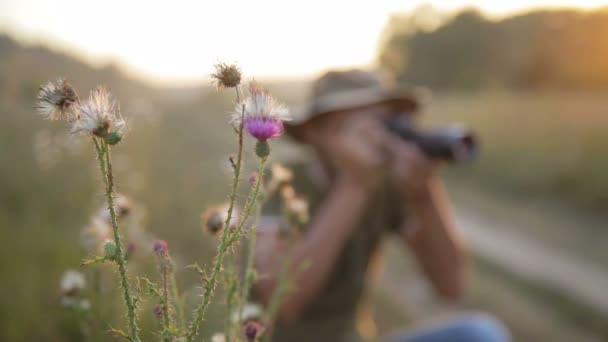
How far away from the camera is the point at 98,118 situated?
14.1 inches

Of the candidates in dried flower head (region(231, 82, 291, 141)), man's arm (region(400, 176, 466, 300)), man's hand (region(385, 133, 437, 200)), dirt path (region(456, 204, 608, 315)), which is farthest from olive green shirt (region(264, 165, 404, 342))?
dirt path (region(456, 204, 608, 315))

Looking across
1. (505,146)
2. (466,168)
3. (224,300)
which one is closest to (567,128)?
(505,146)

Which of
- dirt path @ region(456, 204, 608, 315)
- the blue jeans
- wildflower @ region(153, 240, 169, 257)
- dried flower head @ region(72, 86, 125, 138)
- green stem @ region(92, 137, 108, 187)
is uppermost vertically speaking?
dried flower head @ region(72, 86, 125, 138)

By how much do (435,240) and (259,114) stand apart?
6.53ft

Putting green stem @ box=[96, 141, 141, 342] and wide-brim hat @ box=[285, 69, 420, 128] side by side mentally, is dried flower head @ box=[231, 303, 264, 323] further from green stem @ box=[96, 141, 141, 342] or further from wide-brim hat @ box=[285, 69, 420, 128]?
wide-brim hat @ box=[285, 69, 420, 128]

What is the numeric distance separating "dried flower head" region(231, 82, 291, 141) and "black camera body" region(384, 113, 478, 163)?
1.21 m

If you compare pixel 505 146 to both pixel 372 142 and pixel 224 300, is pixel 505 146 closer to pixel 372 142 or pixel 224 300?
pixel 372 142

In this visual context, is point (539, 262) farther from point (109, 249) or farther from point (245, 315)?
point (109, 249)

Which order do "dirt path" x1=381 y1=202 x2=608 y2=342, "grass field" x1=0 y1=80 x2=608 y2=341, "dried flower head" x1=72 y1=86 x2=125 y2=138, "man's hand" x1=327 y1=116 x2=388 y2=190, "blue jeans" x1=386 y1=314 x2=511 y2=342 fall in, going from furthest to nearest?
"dirt path" x1=381 y1=202 x2=608 y2=342
"grass field" x1=0 y1=80 x2=608 y2=341
"blue jeans" x1=386 y1=314 x2=511 y2=342
"man's hand" x1=327 y1=116 x2=388 y2=190
"dried flower head" x1=72 y1=86 x2=125 y2=138

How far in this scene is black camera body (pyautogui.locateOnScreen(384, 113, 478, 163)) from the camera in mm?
1521

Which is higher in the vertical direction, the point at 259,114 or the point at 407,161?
the point at 259,114

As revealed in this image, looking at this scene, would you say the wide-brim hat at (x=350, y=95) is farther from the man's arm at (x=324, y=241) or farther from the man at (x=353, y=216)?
the man's arm at (x=324, y=241)

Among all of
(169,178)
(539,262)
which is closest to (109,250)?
(169,178)

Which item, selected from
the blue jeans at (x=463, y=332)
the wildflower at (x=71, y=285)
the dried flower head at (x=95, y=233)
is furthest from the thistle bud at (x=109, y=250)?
the blue jeans at (x=463, y=332)
